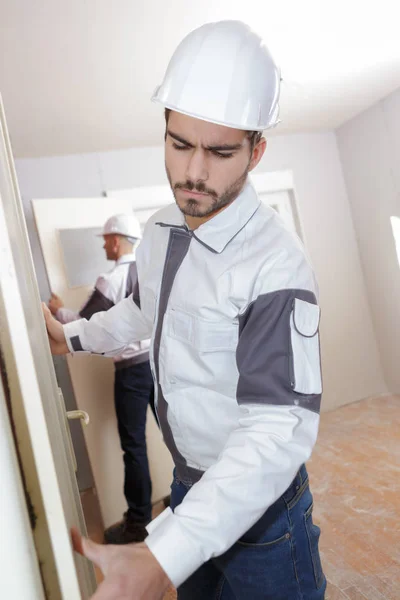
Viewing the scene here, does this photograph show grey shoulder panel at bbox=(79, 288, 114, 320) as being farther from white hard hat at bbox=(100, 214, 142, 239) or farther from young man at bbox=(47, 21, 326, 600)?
young man at bbox=(47, 21, 326, 600)

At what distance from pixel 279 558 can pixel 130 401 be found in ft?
6.07

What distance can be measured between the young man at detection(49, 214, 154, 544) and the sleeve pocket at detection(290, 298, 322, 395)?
6.20 ft

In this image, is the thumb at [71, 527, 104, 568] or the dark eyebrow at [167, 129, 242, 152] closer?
the thumb at [71, 527, 104, 568]

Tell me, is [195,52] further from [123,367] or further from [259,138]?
[123,367]

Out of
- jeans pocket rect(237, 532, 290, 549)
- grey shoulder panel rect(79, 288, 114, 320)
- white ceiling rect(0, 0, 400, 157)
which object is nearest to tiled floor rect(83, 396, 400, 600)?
jeans pocket rect(237, 532, 290, 549)

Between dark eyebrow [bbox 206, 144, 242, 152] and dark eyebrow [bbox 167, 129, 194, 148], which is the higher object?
dark eyebrow [bbox 167, 129, 194, 148]

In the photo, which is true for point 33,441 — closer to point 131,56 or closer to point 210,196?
point 210,196

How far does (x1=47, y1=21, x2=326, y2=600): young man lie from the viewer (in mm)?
817

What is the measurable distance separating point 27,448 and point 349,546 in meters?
2.29

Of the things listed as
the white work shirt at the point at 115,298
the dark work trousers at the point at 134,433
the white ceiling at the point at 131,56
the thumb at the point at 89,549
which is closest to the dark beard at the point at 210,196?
the thumb at the point at 89,549

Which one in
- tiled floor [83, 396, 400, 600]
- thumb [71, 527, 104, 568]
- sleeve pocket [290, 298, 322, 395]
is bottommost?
tiled floor [83, 396, 400, 600]

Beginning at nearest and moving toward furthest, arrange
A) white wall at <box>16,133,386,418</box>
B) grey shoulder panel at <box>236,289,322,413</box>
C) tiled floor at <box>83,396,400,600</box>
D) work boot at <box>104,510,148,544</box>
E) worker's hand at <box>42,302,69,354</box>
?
grey shoulder panel at <box>236,289,322,413</box> < worker's hand at <box>42,302,69,354</box> < tiled floor at <box>83,396,400,600</box> < work boot at <box>104,510,148,544</box> < white wall at <box>16,133,386,418</box>

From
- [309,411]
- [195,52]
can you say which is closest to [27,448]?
[309,411]

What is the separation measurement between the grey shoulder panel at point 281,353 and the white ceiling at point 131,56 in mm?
1575
